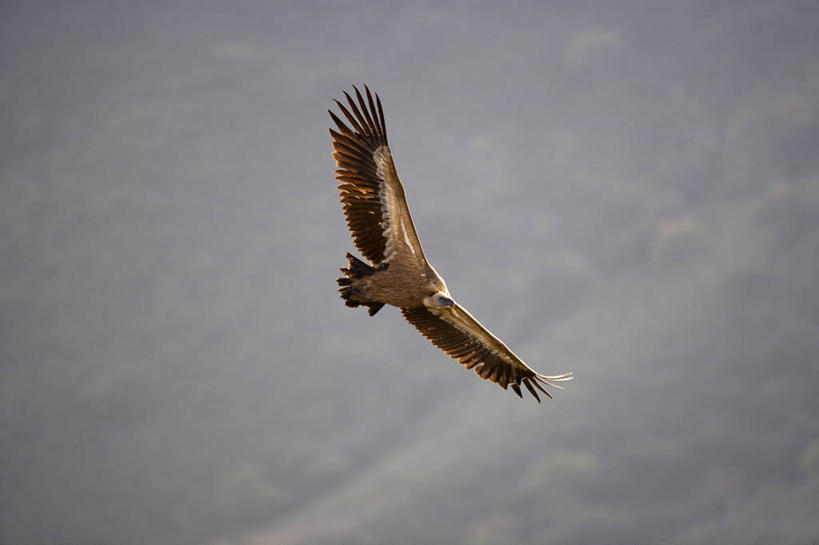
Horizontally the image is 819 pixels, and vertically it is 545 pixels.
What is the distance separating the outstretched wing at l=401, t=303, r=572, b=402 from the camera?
2234cm

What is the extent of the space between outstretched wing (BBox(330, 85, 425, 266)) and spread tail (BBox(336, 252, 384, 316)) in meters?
0.32

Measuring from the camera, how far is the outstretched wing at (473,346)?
22.3 m

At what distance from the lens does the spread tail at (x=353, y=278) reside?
20312 mm

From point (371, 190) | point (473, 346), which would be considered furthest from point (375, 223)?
point (473, 346)

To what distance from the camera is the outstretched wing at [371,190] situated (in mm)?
20453

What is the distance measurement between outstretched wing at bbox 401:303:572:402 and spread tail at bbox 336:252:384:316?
6.11 ft

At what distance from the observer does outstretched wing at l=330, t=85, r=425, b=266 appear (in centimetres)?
2045

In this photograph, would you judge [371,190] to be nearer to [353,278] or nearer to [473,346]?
[353,278]

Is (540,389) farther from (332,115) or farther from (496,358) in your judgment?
(332,115)

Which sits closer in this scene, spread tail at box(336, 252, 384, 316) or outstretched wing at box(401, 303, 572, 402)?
spread tail at box(336, 252, 384, 316)

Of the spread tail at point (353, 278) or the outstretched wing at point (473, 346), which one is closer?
the spread tail at point (353, 278)

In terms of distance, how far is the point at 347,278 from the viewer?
20344 millimetres

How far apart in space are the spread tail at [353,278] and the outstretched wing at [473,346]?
6.11 feet

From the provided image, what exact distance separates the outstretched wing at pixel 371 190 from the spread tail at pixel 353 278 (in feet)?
1.06
